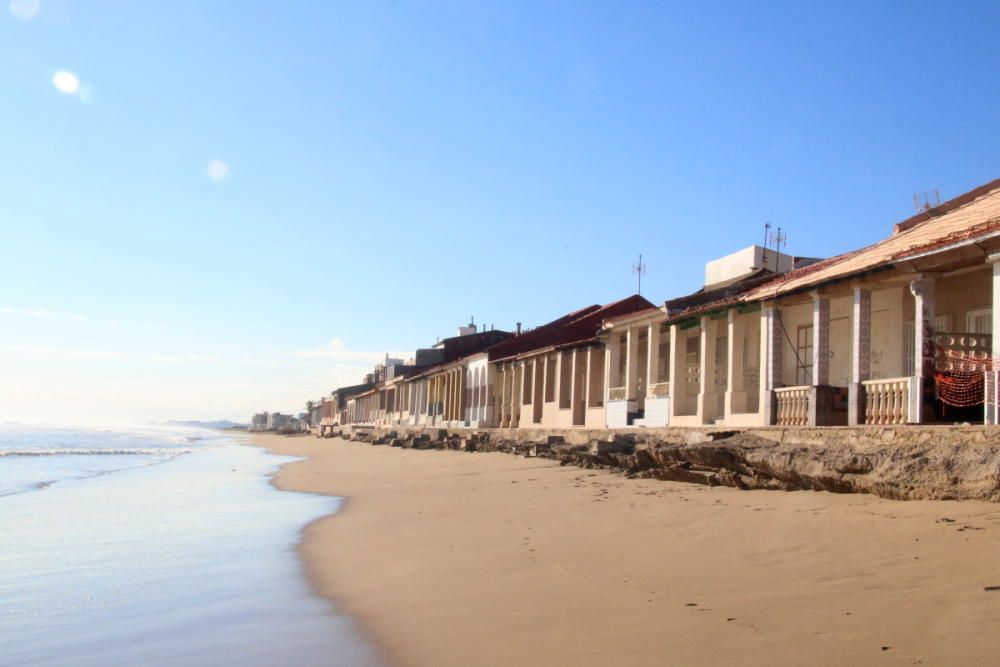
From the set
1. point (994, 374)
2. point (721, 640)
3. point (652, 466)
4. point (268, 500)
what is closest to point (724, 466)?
point (652, 466)

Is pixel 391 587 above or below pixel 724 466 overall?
below

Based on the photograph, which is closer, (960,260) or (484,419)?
(960,260)

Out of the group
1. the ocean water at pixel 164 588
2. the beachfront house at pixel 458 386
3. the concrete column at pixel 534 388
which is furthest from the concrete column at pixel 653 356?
the beachfront house at pixel 458 386

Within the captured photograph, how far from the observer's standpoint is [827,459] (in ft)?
31.1

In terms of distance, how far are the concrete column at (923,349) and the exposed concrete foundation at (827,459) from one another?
1.93 meters

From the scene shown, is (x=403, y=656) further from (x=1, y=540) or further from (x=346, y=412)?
(x=346, y=412)

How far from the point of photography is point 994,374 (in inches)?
405

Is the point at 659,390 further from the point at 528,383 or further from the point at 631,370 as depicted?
the point at 528,383

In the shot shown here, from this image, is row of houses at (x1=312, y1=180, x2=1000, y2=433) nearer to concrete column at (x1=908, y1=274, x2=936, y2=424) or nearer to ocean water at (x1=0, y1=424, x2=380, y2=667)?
concrete column at (x1=908, y1=274, x2=936, y2=424)

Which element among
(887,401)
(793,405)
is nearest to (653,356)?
(793,405)

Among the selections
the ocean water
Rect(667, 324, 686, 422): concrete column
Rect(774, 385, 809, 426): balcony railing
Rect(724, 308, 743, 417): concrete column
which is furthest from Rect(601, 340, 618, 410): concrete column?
the ocean water

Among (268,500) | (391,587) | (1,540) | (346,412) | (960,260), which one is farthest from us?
(346,412)

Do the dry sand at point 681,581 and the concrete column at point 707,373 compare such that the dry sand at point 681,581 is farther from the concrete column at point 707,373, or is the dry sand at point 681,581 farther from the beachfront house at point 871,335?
the concrete column at point 707,373

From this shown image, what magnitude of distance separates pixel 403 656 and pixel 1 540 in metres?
8.34
